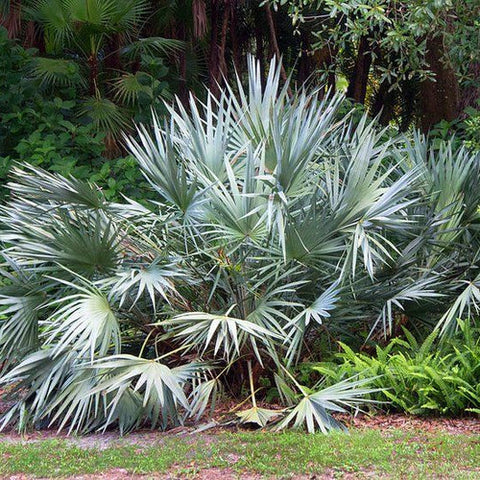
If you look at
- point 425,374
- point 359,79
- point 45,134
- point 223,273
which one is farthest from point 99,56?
point 425,374

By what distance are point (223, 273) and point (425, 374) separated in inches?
66.3

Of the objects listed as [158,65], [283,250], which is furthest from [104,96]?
[283,250]

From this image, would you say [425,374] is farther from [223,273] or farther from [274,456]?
[223,273]

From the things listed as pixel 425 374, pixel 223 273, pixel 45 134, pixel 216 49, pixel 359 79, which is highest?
pixel 359 79

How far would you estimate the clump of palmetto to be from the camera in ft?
19.7

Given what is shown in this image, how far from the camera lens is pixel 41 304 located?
263 inches

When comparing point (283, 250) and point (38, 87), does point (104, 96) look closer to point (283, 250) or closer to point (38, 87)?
point (38, 87)

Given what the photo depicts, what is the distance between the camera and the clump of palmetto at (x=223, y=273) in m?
5.99

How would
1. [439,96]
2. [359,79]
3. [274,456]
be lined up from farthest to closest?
1. [359,79]
2. [439,96]
3. [274,456]

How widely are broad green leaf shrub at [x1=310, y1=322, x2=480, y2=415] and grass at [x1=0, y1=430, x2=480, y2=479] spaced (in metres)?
0.42

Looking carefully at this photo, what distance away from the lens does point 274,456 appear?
17.3 ft

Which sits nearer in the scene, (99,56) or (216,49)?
(99,56)

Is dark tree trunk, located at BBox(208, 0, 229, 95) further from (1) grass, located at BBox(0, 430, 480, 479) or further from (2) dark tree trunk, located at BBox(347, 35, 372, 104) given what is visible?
(1) grass, located at BBox(0, 430, 480, 479)

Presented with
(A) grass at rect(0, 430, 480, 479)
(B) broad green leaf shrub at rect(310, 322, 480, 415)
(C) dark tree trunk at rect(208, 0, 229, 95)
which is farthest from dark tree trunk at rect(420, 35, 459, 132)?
(A) grass at rect(0, 430, 480, 479)
